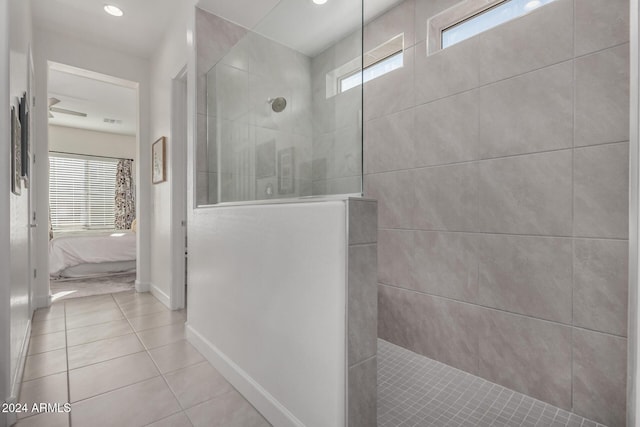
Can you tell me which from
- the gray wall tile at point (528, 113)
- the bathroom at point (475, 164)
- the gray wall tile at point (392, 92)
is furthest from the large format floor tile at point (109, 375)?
the gray wall tile at point (528, 113)

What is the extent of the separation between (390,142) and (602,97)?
1.19 m

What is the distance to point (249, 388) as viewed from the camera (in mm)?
1627

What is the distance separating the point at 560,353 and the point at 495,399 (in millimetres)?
394

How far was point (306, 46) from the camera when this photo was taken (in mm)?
1568

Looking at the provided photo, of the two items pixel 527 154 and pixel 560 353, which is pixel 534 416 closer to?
pixel 560 353

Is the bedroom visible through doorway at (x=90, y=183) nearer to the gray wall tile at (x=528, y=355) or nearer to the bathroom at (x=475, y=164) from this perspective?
the bathroom at (x=475, y=164)

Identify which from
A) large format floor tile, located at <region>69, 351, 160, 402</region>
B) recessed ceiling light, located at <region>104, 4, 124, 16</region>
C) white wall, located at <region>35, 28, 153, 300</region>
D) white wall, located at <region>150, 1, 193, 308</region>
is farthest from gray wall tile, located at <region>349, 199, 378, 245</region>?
white wall, located at <region>35, 28, 153, 300</region>

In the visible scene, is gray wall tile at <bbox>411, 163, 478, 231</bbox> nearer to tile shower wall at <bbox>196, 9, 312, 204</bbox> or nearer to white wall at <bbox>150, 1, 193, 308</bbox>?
tile shower wall at <bbox>196, 9, 312, 204</bbox>

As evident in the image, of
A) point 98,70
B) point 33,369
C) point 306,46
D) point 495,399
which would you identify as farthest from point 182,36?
point 495,399

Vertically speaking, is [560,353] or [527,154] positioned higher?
[527,154]

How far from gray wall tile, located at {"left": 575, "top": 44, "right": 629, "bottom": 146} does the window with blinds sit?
27.2 feet

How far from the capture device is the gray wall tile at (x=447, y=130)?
1917 mm

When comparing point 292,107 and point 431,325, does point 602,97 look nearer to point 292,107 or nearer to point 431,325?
point 292,107

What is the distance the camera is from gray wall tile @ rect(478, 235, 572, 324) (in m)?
1.57
